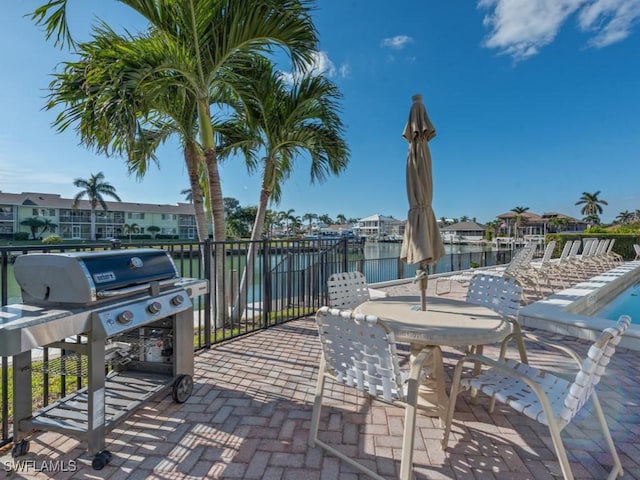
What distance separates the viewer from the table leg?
2165 mm

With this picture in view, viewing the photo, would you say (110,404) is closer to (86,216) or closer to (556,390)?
(556,390)

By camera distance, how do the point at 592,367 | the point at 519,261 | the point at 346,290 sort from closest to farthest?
1. the point at 592,367
2. the point at 346,290
3. the point at 519,261

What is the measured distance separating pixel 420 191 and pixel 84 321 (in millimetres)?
2411

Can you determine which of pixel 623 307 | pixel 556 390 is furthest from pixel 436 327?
pixel 623 307

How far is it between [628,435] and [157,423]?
Result: 325 cm

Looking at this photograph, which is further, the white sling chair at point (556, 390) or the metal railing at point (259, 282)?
the metal railing at point (259, 282)

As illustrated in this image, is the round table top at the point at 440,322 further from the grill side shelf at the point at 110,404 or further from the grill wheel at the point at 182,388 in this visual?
the grill side shelf at the point at 110,404

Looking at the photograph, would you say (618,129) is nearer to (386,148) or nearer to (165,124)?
(386,148)

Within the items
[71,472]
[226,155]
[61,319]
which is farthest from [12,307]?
[226,155]

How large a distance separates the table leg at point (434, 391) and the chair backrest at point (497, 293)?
0.99m

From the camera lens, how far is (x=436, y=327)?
2018mm

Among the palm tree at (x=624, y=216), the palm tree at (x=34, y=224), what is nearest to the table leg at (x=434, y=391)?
the palm tree at (x=34, y=224)

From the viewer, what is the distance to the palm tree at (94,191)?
125ft

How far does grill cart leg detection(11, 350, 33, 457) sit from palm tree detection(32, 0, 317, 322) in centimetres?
233
